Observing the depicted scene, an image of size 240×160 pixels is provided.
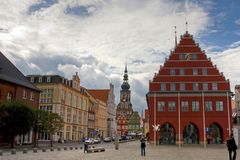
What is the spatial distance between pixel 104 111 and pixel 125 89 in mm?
73366

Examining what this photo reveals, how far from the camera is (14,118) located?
1623 inches

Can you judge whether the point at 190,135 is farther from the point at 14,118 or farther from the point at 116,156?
the point at 116,156

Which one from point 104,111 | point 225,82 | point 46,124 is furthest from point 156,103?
point 104,111

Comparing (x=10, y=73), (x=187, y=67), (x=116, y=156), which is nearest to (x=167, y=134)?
(x=187, y=67)

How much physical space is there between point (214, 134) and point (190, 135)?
5.55m

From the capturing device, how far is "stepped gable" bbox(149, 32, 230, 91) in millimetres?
67250

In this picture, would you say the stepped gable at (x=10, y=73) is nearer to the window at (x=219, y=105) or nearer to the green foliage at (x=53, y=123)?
the green foliage at (x=53, y=123)

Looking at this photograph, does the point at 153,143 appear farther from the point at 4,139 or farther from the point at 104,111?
the point at 104,111

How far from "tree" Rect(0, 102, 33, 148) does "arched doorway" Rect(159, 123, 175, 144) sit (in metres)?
33.4

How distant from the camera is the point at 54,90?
79.0m

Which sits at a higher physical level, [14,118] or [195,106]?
[195,106]

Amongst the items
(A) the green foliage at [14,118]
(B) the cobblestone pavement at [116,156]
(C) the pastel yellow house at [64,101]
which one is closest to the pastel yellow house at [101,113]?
(C) the pastel yellow house at [64,101]

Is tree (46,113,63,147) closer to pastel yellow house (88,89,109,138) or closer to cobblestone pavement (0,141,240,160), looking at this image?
cobblestone pavement (0,141,240,160)

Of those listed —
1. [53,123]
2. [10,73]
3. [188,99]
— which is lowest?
[53,123]
